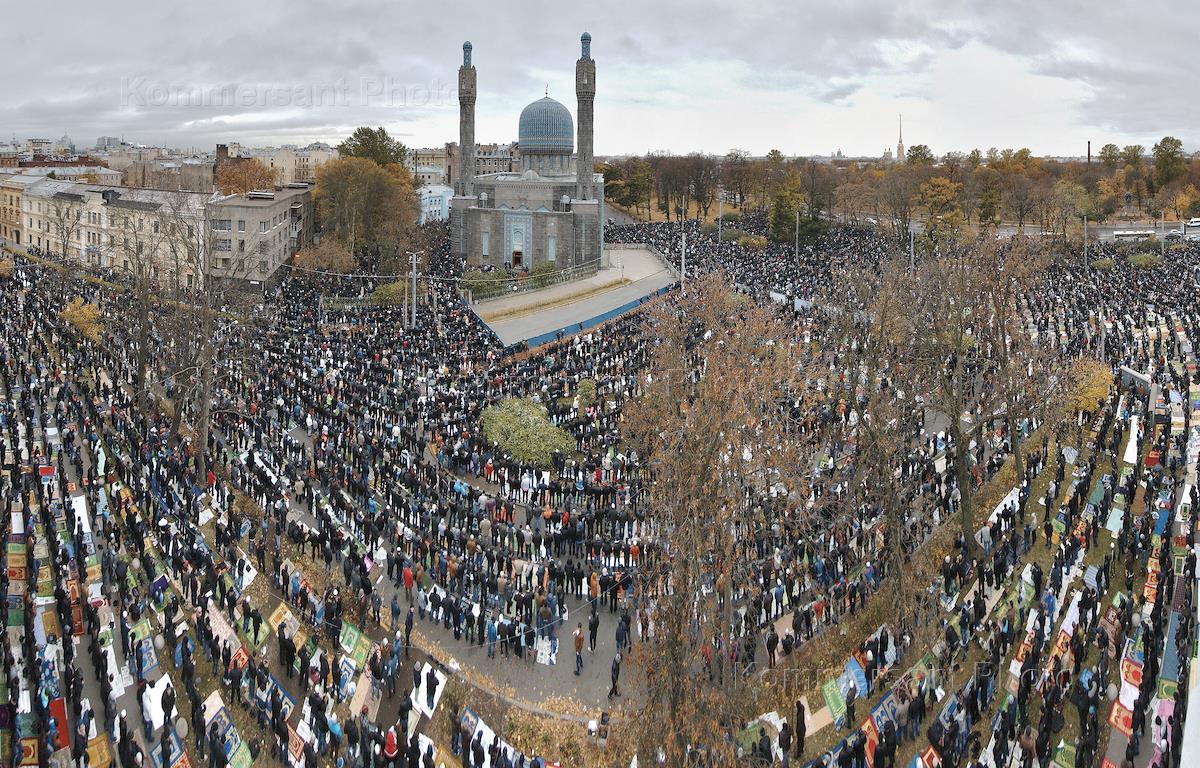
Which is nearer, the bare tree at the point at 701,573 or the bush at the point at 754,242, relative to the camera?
the bare tree at the point at 701,573

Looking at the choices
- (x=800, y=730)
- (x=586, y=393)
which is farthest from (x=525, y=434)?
(x=800, y=730)

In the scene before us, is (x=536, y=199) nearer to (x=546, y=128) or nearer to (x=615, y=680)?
(x=546, y=128)

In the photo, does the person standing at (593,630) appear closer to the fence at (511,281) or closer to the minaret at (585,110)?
the fence at (511,281)

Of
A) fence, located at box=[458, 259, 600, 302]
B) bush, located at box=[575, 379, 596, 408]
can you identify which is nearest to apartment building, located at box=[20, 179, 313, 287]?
fence, located at box=[458, 259, 600, 302]

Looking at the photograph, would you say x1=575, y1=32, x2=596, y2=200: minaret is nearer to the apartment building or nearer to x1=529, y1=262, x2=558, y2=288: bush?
x1=529, y1=262, x2=558, y2=288: bush

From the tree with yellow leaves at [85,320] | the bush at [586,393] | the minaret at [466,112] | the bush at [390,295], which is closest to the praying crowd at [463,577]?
the bush at [586,393]

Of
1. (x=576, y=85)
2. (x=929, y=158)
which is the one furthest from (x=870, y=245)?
(x=929, y=158)

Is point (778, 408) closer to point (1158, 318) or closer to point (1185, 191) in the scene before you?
point (1158, 318)
